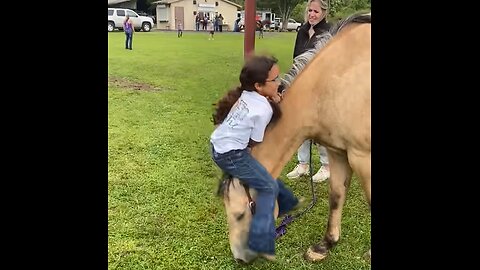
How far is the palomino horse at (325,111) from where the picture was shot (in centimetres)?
226

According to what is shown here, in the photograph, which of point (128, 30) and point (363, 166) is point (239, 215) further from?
point (128, 30)

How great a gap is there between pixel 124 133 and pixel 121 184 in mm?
1621

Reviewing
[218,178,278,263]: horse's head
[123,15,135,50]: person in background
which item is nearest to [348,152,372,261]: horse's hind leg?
[218,178,278,263]: horse's head

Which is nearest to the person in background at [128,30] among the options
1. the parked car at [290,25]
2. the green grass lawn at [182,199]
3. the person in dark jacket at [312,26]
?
the green grass lawn at [182,199]

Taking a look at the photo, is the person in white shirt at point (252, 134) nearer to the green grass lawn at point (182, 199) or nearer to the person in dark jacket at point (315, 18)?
the green grass lawn at point (182, 199)

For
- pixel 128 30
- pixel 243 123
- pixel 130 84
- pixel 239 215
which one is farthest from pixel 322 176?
pixel 128 30

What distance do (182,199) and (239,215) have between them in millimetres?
1522

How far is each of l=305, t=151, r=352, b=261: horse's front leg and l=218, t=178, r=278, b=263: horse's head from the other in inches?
24.2

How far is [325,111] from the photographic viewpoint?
2.34 m
